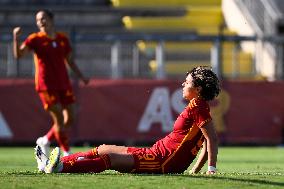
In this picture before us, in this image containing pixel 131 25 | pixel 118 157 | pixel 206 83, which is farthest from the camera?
pixel 131 25

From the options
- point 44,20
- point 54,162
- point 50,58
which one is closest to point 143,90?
point 50,58

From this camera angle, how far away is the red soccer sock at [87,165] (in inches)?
343

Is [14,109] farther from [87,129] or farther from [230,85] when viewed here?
[230,85]

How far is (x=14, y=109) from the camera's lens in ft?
63.8

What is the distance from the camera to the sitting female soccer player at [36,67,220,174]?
8.68 meters

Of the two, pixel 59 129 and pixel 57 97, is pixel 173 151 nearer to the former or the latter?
pixel 59 129

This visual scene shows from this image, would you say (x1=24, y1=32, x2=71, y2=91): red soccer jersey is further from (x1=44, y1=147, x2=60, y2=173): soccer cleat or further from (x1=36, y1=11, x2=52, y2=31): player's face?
(x1=44, y1=147, x2=60, y2=173): soccer cleat

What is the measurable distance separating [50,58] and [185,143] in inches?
225

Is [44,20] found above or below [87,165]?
above

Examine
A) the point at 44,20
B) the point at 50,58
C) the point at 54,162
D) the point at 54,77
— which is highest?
the point at 44,20

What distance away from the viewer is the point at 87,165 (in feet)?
28.7

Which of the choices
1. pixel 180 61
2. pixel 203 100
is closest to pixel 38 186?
pixel 203 100

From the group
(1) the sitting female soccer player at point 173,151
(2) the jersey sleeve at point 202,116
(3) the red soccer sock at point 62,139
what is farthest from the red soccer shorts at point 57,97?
(2) the jersey sleeve at point 202,116

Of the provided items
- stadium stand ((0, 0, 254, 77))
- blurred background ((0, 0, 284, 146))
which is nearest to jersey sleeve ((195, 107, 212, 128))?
blurred background ((0, 0, 284, 146))
